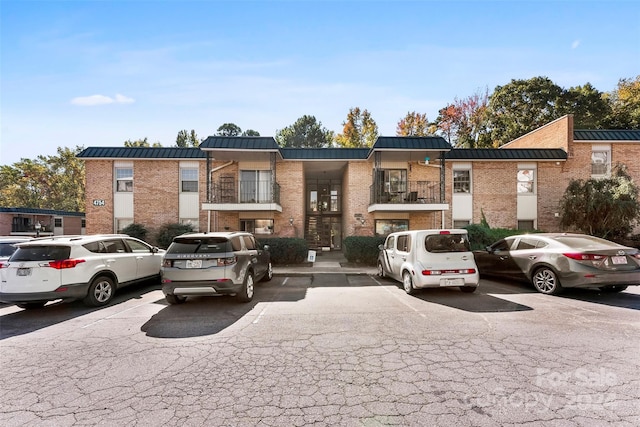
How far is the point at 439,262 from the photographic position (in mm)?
7270

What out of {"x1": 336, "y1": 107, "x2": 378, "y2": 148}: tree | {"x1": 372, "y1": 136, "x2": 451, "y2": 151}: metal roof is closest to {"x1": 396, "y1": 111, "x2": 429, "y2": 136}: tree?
{"x1": 336, "y1": 107, "x2": 378, "y2": 148}: tree

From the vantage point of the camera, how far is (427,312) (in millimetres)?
6031

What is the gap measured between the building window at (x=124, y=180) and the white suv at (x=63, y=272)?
10.8m

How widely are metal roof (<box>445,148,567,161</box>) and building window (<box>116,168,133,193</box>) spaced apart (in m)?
17.7

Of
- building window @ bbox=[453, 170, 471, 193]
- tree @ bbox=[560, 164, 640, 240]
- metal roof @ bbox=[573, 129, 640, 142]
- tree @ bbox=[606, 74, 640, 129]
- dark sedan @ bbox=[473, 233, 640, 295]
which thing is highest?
tree @ bbox=[606, 74, 640, 129]

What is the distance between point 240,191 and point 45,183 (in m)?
39.7

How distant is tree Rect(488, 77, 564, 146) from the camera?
108 feet

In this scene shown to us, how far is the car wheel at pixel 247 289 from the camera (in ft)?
22.2

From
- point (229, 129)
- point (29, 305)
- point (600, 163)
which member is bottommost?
point (29, 305)

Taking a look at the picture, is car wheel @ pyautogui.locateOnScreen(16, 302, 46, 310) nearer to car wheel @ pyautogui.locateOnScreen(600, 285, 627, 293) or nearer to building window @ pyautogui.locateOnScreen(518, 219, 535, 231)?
car wheel @ pyautogui.locateOnScreen(600, 285, 627, 293)

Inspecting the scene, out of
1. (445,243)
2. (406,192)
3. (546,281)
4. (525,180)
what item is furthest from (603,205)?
(445,243)

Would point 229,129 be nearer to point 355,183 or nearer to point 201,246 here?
point 355,183

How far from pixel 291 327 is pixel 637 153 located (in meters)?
22.9

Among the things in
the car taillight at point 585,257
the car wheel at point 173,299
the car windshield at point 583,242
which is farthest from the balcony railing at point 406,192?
the car wheel at point 173,299
